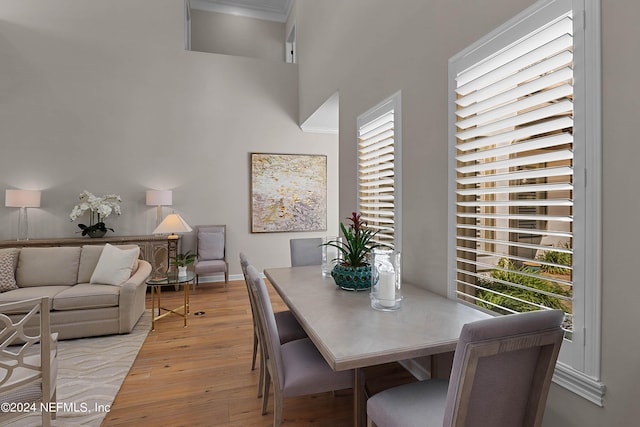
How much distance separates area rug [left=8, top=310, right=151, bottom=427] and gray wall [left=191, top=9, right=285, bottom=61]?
214 inches

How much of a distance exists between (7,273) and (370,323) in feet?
12.7

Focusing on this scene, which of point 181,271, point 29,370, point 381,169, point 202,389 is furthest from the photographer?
Result: point 181,271

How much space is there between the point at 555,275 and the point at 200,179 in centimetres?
533

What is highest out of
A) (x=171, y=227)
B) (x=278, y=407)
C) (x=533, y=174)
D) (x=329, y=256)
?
(x=533, y=174)

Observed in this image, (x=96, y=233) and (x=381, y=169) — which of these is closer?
(x=381, y=169)

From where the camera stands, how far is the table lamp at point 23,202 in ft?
15.6

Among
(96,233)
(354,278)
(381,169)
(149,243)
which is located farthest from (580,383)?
(96,233)

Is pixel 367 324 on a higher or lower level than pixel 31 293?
higher

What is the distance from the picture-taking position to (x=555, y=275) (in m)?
1.55

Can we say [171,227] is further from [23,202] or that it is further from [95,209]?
[23,202]

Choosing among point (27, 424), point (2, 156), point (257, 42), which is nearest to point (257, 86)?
point (257, 42)

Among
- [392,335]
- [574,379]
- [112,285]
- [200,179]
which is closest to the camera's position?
[574,379]

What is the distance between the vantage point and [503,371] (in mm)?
1116

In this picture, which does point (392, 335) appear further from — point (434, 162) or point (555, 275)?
point (434, 162)
